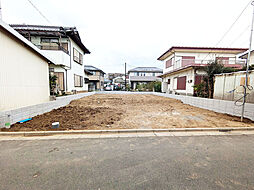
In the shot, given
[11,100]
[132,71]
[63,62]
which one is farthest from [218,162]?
[132,71]

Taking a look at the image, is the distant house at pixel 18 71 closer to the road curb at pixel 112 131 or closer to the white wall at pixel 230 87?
the road curb at pixel 112 131

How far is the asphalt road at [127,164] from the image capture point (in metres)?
1.60

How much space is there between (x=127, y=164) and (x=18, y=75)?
5.20m

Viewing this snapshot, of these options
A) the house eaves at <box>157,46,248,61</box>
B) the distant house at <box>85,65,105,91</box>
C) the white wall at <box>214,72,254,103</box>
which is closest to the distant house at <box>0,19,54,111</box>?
the white wall at <box>214,72,254,103</box>

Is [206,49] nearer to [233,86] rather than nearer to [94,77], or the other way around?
[233,86]

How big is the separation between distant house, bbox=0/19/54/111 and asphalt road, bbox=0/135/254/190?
83.7 inches

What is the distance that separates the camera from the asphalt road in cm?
160

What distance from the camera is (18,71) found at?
14.2 ft

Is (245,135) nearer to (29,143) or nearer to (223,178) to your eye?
(223,178)

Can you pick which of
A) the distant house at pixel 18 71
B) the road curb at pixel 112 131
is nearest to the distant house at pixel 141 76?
the distant house at pixel 18 71

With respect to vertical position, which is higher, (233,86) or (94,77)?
(94,77)

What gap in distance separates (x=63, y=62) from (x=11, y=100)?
5.45 m

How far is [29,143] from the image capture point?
9.08 ft

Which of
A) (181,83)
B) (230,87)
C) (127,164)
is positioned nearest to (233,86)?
(230,87)
